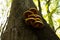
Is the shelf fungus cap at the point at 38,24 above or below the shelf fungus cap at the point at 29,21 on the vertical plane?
below

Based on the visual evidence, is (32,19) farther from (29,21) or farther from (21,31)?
(21,31)

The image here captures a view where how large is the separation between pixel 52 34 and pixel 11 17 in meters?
0.57

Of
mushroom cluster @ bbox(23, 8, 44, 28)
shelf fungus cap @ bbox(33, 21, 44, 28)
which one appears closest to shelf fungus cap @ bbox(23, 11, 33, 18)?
mushroom cluster @ bbox(23, 8, 44, 28)

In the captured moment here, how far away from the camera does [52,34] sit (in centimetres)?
173

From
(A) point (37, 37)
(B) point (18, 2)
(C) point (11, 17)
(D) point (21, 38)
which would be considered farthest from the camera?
(B) point (18, 2)

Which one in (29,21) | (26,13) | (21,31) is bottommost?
(21,31)

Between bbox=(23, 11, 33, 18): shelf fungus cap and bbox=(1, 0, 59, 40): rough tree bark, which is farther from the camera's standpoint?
bbox=(23, 11, 33, 18): shelf fungus cap

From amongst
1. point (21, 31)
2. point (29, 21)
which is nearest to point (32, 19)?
point (29, 21)

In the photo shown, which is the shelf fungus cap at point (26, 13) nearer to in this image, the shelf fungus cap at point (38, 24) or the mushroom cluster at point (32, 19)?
the mushroom cluster at point (32, 19)

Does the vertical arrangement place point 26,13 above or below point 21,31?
above

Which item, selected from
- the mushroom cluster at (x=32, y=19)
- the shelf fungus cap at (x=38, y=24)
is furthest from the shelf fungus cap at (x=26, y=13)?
the shelf fungus cap at (x=38, y=24)

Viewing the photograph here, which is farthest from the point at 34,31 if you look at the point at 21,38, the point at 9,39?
the point at 9,39

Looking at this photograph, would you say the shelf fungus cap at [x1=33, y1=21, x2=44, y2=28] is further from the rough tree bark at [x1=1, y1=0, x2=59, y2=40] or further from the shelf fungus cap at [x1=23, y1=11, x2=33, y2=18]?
the shelf fungus cap at [x1=23, y1=11, x2=33, y2=18]

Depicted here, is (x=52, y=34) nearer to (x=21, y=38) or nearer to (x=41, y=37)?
(x=41, y=37)
